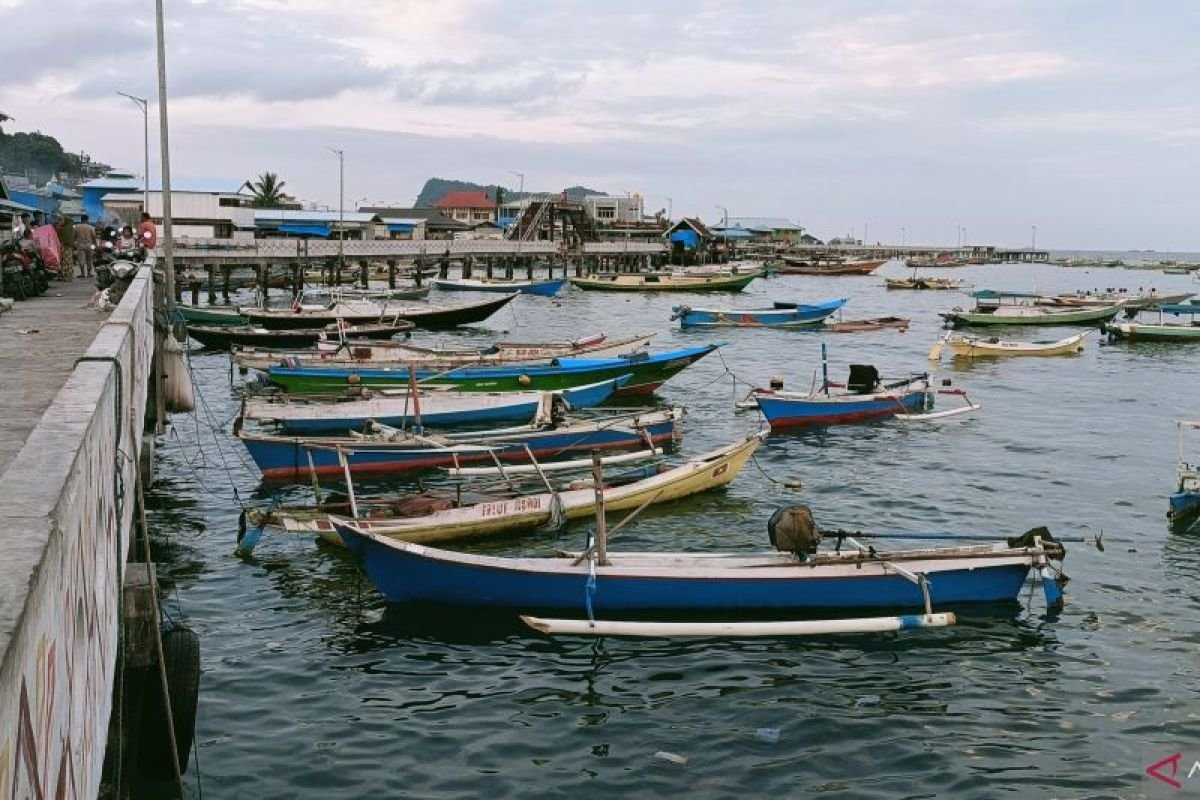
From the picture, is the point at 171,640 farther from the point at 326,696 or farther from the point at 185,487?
the point at 185,487

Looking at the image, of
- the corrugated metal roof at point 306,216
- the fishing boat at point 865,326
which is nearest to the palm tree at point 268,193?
the corrugated metal roof at point 306,216

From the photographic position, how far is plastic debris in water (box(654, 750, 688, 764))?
445 inches

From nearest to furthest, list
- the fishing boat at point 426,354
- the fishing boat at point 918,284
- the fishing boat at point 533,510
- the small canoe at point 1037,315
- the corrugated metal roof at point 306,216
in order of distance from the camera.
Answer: the fishing boat at point 533,510
the fishing boat at point 426,354
the small canoe at point 1037,315
the corrugated metal roof at point 306,216
the fishing boat at point 918,284

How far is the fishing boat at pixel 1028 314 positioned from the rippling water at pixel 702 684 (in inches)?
1620

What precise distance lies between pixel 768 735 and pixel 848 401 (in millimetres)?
19091

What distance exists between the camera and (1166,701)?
42.6 feet

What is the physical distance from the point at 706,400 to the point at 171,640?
26.9 m

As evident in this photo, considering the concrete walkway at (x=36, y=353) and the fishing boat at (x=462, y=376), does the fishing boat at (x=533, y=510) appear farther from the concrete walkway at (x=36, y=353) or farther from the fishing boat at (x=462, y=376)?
the fishing boat at (x=462, y=376)

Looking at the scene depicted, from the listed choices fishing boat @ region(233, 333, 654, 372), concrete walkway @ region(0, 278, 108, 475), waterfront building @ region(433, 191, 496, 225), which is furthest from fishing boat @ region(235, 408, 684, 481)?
waterfront building @ region(433, 191, 496, 225)

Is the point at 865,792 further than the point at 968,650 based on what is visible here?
No

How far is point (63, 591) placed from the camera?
177 inches

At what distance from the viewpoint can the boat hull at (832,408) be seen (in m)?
29.0

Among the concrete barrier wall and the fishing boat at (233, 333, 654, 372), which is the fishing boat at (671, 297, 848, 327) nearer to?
the fishing boat at (233, 333, 654, 372)

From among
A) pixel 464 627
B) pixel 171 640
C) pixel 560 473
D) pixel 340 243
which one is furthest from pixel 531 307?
pixel 171 640
